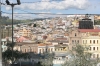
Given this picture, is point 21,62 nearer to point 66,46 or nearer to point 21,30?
point 66,46

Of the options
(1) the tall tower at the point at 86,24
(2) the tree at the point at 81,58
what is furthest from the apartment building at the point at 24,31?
(2) the tree at the point at 81,58

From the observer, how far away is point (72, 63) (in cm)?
873

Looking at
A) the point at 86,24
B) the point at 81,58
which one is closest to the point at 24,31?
the point at 86,24

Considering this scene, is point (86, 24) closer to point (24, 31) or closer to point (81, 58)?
point (24, 31)

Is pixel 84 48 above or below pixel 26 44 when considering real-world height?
above

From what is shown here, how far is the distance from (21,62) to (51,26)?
4324 cm

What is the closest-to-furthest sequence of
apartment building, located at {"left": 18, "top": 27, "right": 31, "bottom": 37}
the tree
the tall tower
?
the tree
the tall tower
apartment building, located at {"left": 18, "top": 27, "right": 31, "bottom": 37}

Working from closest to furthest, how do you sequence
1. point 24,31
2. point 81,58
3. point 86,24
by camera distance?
point 81,58
point 86,24
point 24,31

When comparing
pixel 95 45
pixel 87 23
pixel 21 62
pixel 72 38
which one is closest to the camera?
pixel 21 62

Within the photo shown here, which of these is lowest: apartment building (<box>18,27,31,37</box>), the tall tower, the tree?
apartment building (<box>18,27,31,37</box>)

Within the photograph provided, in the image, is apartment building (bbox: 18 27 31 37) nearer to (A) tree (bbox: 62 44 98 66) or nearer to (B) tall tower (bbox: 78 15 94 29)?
(B) tall tower (bbox: 78 15 94 29)

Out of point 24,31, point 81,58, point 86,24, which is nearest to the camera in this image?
point 81,58

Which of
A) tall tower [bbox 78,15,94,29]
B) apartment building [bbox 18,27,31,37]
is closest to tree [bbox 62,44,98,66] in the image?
tall tower [bbox 78,15,94,29]

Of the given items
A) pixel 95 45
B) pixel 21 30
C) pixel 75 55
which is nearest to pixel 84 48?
pixel 75 55
